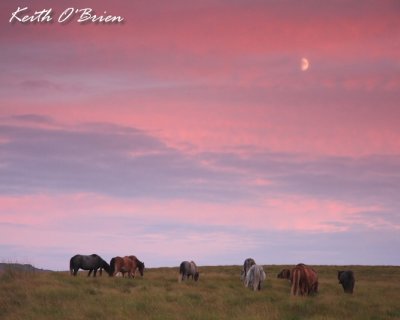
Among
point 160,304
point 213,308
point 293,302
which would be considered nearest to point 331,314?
point 293,302

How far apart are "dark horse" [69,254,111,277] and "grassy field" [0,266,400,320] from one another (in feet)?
19.7

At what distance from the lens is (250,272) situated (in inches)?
1184

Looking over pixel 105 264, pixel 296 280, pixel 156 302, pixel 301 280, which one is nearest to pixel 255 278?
pixel 296 280

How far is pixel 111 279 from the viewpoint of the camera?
102ft

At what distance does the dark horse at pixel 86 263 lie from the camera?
3622 cm

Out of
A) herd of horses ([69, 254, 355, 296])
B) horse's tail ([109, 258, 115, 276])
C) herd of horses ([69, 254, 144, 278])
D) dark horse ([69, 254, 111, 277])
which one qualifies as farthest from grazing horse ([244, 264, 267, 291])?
dark horse ([69, 254, 111, 277])

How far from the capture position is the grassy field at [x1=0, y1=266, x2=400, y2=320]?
66.8 ft

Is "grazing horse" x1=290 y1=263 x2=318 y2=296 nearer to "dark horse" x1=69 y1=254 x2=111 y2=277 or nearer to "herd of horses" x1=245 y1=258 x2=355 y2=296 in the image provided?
"herd of horses" x1=245 y1=258 x2=355 y2=296

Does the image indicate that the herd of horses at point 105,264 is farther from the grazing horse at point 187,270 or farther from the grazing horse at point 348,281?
the grazing horse at point 348,281

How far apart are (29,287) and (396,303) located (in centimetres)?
1574

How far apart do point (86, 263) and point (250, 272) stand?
467 inches

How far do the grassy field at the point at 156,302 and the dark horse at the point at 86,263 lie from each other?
6.00 meters

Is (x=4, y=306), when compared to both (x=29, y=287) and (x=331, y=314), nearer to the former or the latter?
(x=29, y=287)

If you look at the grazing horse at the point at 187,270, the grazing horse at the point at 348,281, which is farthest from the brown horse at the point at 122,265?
the grazing horse at the point at 348,281
